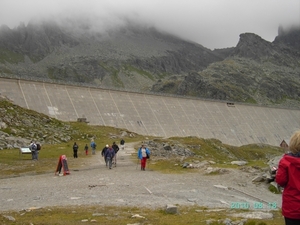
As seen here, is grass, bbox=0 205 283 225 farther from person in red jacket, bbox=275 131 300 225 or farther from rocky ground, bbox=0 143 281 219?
person in red jacket, bbox=275 131 300 225

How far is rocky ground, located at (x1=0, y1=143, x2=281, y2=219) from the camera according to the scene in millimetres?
15258

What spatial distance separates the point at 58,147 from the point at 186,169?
22.6 meters

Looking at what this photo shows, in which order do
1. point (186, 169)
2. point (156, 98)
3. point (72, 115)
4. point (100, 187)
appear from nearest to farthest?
1. point (100, 187)
2. point (186, 169)
3. point (72, 115)
4. point (156, 98)

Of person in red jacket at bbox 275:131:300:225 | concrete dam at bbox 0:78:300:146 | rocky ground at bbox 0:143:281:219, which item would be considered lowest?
rocky ground at bbox 0:143:281:219

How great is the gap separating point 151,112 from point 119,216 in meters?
84.9

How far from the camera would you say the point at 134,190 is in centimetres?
1836

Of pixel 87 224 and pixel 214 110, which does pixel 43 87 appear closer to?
pixel 214 110

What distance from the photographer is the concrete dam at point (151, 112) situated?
81.3 meters

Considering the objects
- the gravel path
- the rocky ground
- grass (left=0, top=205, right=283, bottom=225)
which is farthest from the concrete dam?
grass (left=0, top=205, right=283, bottom=225)

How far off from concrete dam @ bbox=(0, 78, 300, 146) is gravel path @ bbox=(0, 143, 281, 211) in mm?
58453

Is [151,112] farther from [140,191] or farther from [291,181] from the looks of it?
[291,181]

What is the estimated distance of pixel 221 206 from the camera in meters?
15.0

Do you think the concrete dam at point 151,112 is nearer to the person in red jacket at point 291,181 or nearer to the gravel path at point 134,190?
the gravel path at point 134,190

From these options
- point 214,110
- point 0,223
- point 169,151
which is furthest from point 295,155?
point 214,110
